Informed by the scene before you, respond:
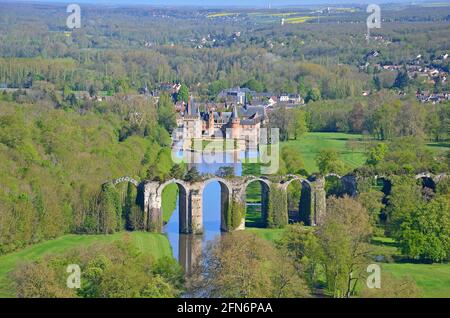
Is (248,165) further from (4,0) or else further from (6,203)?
(4,0)

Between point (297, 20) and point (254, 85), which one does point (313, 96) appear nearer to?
point (254, 85)

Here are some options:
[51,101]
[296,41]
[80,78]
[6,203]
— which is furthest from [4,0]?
[6,203]

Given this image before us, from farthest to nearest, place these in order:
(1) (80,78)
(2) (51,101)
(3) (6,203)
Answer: (1) (80,78), (2) (51,101), (3) (6,203)

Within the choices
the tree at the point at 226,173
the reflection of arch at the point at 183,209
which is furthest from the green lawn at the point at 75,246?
the tree at the point at 226,173

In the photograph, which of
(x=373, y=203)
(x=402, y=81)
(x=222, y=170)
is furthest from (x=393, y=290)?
(x=402, y=81)

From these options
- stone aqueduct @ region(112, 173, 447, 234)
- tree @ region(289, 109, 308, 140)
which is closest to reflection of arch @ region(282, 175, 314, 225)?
stone aqueduct @ region(112, 173, 447, 234)

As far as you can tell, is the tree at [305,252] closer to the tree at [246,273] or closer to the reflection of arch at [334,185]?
the tree at [246,273]
